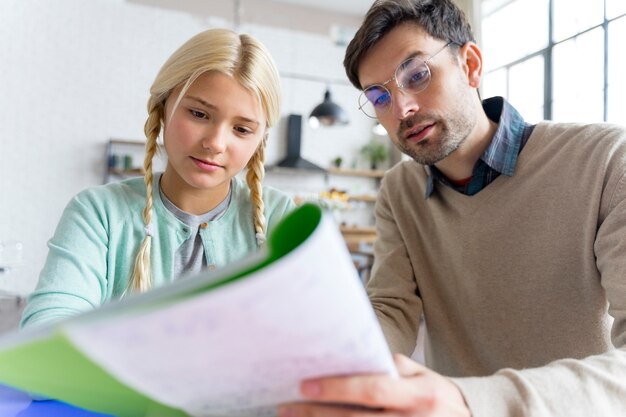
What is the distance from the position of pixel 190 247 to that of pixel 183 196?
12cm

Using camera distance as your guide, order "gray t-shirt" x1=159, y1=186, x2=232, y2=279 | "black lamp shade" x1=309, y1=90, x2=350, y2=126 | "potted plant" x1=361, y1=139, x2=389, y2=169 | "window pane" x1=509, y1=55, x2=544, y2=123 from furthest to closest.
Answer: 1. "potted plant" x1=361, y1=139, x2=389, y2=169
2. "window pane" x1=509, y1=55, x2=544, y2=123
3. "black lamp shade" x1=309, y1=90, x2=350, y2=126
4. "gray t-shirt" x1=159, y1=186, x2=232, y2=279

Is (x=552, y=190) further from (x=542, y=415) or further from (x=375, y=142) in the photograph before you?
(x=375, y=142)

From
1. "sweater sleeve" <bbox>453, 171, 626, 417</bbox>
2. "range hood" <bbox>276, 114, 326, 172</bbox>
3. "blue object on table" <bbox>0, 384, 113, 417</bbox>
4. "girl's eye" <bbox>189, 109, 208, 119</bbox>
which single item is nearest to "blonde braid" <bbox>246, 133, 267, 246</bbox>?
"girl's eye" <bbox>189, 109, 208, 119</bbox>

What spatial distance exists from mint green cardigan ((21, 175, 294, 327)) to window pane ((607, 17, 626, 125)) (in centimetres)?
438

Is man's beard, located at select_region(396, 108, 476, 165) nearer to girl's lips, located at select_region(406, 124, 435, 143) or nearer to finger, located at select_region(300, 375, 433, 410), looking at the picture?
girl's lips, located at select_region(406, 124, 435, 143)

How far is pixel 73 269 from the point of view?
938 millimetres

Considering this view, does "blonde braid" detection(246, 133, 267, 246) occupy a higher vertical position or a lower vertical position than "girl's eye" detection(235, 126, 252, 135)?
lower

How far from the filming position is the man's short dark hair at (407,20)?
1195 millimetres

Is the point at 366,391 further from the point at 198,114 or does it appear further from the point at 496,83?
the point at 496,83

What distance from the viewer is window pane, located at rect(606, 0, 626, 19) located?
14.5 feet

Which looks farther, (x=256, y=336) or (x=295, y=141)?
(x=295, y=141)

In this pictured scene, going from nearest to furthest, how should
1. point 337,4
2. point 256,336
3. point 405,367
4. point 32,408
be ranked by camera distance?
point 256,336 < point 405,367 < point 32,408 < point 337,4

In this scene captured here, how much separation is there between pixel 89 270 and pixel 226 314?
0.79 metres

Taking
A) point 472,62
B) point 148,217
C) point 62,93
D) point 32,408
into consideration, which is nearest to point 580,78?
point 472,62
